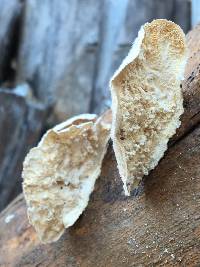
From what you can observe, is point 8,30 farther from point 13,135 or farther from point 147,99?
point 147,99

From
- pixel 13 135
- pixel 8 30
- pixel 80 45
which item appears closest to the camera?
pixel 13 135

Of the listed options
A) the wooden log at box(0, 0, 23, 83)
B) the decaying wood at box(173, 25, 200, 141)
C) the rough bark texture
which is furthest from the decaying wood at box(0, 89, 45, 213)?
the decaying wood at box(173, 25, 200, 141)

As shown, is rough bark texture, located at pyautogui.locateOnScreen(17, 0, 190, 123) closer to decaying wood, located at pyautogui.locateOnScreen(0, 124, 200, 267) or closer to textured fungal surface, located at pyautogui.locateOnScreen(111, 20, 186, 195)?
decaying wood, located at pyautogui.locateOnScreen(0, 124, 200, 267)

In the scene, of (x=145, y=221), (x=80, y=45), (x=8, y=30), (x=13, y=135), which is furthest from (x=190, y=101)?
(x=8, y=30)

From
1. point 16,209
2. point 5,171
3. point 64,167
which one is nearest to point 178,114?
point 64,167

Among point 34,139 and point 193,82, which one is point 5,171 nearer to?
point 34,139

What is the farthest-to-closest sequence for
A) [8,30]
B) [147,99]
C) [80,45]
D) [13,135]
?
[8,30], [80,45], [13,135], [147,99]

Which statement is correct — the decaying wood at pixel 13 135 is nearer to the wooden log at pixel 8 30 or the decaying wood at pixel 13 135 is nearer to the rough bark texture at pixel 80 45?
the rough bark texture at pixel 80 45
